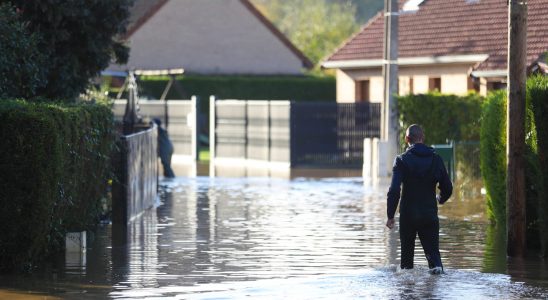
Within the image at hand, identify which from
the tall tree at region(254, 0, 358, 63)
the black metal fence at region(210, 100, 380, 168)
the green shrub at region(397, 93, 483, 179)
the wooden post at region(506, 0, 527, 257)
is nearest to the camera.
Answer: the wooden post at region(506, 0, 527, 257)

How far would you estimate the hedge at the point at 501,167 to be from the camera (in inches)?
655

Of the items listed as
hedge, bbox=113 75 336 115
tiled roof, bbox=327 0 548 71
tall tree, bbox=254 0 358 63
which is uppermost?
tall tree, bbox=254 0 358 63

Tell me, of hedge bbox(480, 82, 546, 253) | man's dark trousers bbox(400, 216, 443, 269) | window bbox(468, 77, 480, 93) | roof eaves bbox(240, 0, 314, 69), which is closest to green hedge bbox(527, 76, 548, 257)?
hedge bbox(480, 82, 546, 253)

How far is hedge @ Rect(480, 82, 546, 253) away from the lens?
16.6 meters

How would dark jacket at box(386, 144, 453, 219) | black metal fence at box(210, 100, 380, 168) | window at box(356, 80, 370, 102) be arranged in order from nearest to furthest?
dark jacket at box(386, 144, 453, 219)
black metal fence at box(210, 100, 380, 168)
window at box(356, 80, 370, 102)

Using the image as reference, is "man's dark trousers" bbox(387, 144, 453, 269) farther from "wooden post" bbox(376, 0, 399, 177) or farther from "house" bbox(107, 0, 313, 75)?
"house" bbox(107, 0, 313, 75)

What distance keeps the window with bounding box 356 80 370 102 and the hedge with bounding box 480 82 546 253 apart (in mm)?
25264

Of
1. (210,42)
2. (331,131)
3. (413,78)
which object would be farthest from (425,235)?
(210,42)

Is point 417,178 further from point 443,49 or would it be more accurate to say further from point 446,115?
point 443,49

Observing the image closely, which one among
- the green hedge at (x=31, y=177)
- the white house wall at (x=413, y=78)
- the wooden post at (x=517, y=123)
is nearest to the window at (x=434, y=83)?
the white house wall at (x=413, y=78)

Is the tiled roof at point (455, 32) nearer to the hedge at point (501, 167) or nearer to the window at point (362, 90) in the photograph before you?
the window at point (362, 90)

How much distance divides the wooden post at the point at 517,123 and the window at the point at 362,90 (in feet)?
95.9

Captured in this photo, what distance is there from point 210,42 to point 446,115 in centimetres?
3087

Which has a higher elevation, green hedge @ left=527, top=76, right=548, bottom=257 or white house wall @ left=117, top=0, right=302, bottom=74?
white house wall @ left=117, top=0, right=302, bottom=74
